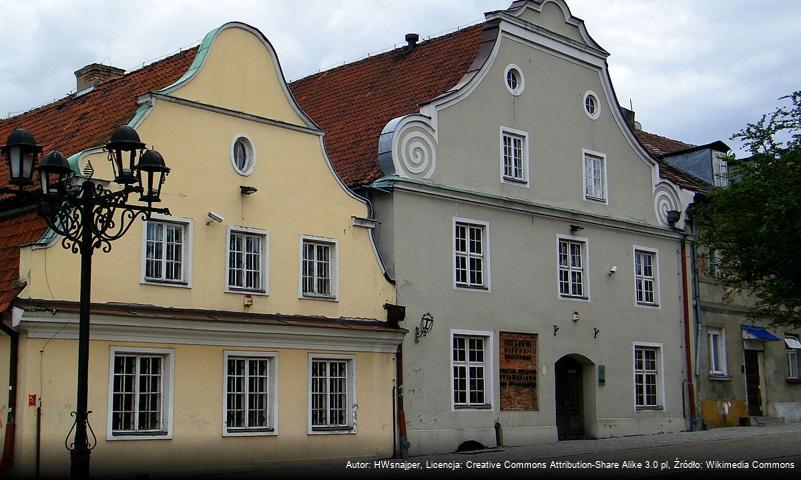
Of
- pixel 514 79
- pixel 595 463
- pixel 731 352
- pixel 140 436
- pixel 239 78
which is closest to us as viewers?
pixel 140 436

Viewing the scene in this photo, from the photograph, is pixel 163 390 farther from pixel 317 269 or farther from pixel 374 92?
pixel 374 92

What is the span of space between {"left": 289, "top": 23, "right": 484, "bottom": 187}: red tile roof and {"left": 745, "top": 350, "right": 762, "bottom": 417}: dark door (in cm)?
1351

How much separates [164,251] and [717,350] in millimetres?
19000

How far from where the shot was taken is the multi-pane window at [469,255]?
25.4 m

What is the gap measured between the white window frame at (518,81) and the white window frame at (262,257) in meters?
8.46

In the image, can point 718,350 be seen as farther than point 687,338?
Yes

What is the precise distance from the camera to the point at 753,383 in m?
34.0

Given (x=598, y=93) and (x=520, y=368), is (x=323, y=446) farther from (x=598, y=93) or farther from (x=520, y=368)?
(x=598, y=93)

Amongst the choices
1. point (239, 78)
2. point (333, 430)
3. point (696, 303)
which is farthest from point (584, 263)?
point (239, 78)

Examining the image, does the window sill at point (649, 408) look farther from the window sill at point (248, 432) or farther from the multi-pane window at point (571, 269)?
the window sill at point (248, 432)

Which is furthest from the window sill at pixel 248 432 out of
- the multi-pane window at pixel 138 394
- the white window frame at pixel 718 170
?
the white window frame at pixel 718 170

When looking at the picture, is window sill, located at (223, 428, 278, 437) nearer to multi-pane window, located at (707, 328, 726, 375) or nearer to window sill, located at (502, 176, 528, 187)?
window sill, located at (502, 176, 528, 187)

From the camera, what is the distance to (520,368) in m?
26.3

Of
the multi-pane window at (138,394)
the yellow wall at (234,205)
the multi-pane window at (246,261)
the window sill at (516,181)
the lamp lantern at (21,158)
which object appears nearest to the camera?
Result: the lamp lantern at (21,158)
